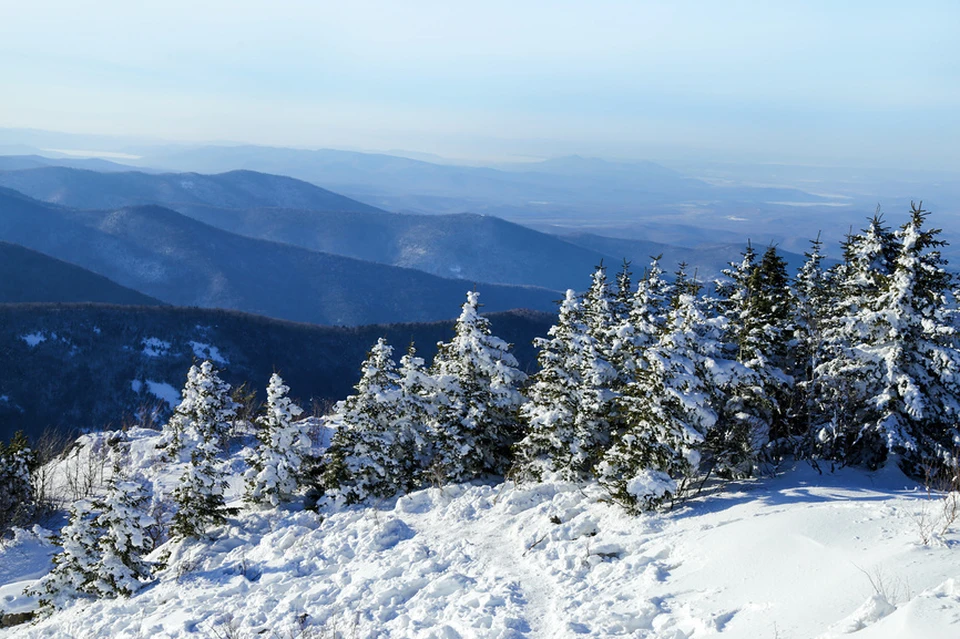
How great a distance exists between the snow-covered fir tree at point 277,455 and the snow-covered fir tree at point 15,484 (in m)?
14.9

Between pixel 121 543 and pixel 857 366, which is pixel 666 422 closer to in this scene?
pixel 857 366

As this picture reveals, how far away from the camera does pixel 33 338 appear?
9419cm

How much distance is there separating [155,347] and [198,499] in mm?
93744

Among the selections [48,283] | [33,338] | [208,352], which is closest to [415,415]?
[208,352]

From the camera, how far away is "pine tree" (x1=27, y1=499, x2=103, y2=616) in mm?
17156

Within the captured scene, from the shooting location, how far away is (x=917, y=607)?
23.6ft

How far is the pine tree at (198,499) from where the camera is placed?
1877 centimetres

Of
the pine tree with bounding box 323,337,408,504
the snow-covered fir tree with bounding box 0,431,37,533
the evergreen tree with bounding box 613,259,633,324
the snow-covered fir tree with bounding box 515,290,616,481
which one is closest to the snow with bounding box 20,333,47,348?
the snow-covered fir tree with bounding box 0,431,37,533

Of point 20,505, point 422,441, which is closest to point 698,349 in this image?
point 422,441

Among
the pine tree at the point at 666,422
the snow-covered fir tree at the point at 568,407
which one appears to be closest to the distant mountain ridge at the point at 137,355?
the snow-covered fir tree at the point at 568,407

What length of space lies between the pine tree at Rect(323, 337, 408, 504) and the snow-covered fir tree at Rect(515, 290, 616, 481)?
15.5 ft

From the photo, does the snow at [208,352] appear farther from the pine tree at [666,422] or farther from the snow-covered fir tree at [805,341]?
the pine tree at [666,422]

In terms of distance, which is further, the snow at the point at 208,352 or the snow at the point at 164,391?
the snow at the point at 208,352

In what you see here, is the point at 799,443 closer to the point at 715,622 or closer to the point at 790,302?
the point at 790,302
